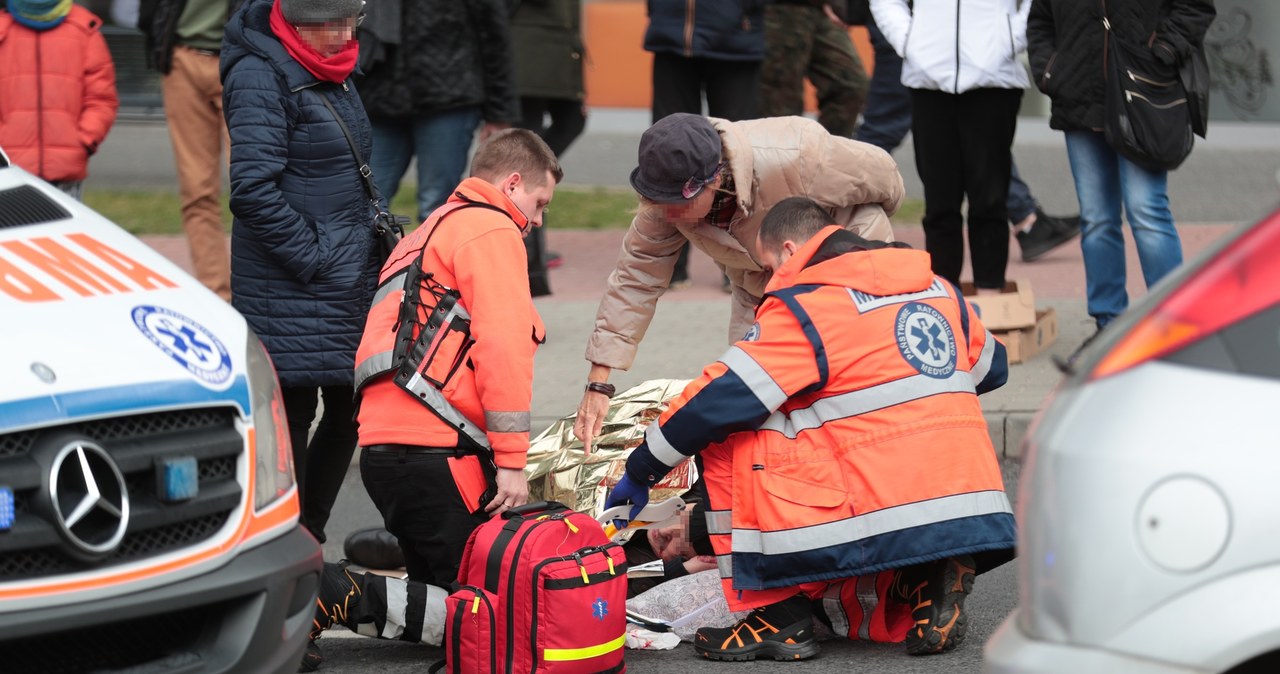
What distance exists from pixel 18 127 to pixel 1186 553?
232 inches

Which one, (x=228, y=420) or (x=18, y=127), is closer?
(x=228, y=420)

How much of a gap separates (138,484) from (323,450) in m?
2.02

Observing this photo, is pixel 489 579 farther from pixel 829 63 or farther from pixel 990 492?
pixel 829 63

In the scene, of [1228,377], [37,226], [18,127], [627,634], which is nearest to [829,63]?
[18,127]

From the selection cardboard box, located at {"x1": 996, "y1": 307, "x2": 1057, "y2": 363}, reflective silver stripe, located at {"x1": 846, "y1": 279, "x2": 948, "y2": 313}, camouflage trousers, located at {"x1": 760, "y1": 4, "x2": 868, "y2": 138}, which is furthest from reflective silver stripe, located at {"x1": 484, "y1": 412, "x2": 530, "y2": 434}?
camouflage trousers, located at {"x1": 760, "y1": 4, "x2": 868, "y2": 138}

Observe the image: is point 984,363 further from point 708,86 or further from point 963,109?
point 708,86

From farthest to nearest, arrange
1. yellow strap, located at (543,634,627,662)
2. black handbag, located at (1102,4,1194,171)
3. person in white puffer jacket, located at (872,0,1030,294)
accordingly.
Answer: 1. person in white puffer jacket, located at (872,0,1030,294)
2. black handbag, located at (1102,4,1194,171)
3. yellow strap, located at (543,634,627,662)

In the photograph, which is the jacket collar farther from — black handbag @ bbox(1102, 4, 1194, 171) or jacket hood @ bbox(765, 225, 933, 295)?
black handbag @ bbox(1102, 4, 1194, 171)

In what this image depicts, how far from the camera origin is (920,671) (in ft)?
14.0

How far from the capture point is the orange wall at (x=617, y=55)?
14266 millimetres

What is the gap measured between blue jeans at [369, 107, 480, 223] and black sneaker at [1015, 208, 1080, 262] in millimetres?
3008

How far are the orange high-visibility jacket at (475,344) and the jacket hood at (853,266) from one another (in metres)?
0.68

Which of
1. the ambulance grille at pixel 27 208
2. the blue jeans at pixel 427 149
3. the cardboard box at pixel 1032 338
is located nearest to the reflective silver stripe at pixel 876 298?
the ambulance grille at pixel 27 208

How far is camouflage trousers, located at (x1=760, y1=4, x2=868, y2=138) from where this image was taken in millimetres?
8820
